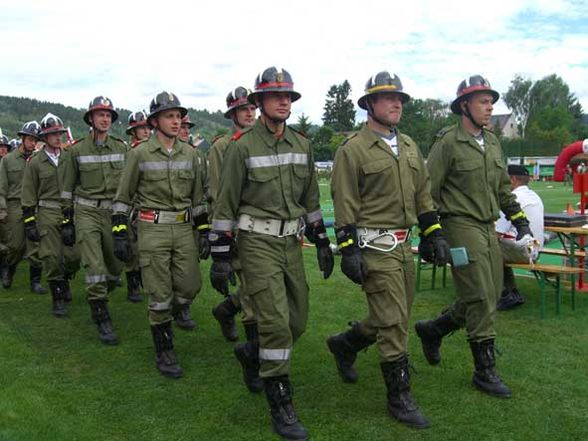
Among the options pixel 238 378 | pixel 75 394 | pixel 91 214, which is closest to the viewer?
pixel 75 394

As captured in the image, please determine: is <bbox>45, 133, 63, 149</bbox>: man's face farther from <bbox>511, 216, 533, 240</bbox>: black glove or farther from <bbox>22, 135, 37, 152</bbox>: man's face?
<bbox>511, 216, 533, 240</bbox>: black glove

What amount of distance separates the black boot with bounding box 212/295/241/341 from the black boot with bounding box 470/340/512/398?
2486 mm

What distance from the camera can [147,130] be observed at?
9.20 m

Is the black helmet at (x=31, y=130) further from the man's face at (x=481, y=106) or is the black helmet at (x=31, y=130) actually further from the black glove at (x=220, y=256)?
the man's face at (x=481, y=106)

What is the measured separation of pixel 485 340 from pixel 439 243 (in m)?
0.96

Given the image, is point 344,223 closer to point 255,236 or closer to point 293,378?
point 255,236

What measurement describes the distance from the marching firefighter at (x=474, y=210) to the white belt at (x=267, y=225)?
1.41m

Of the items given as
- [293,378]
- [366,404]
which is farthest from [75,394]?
[366,404]

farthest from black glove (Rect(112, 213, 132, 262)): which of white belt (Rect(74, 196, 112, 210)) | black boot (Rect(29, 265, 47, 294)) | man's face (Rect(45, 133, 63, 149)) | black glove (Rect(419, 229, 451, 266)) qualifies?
black boot (Rect(29, 265, 47, 294))

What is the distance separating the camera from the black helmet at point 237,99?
22.6 feet

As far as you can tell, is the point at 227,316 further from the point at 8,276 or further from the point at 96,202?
the point at 8,276

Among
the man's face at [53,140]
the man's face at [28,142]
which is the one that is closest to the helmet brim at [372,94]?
the man's face at [53,140]

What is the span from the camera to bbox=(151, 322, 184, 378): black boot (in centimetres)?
578

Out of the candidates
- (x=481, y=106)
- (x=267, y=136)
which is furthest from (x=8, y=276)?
(x=481, y=106)
